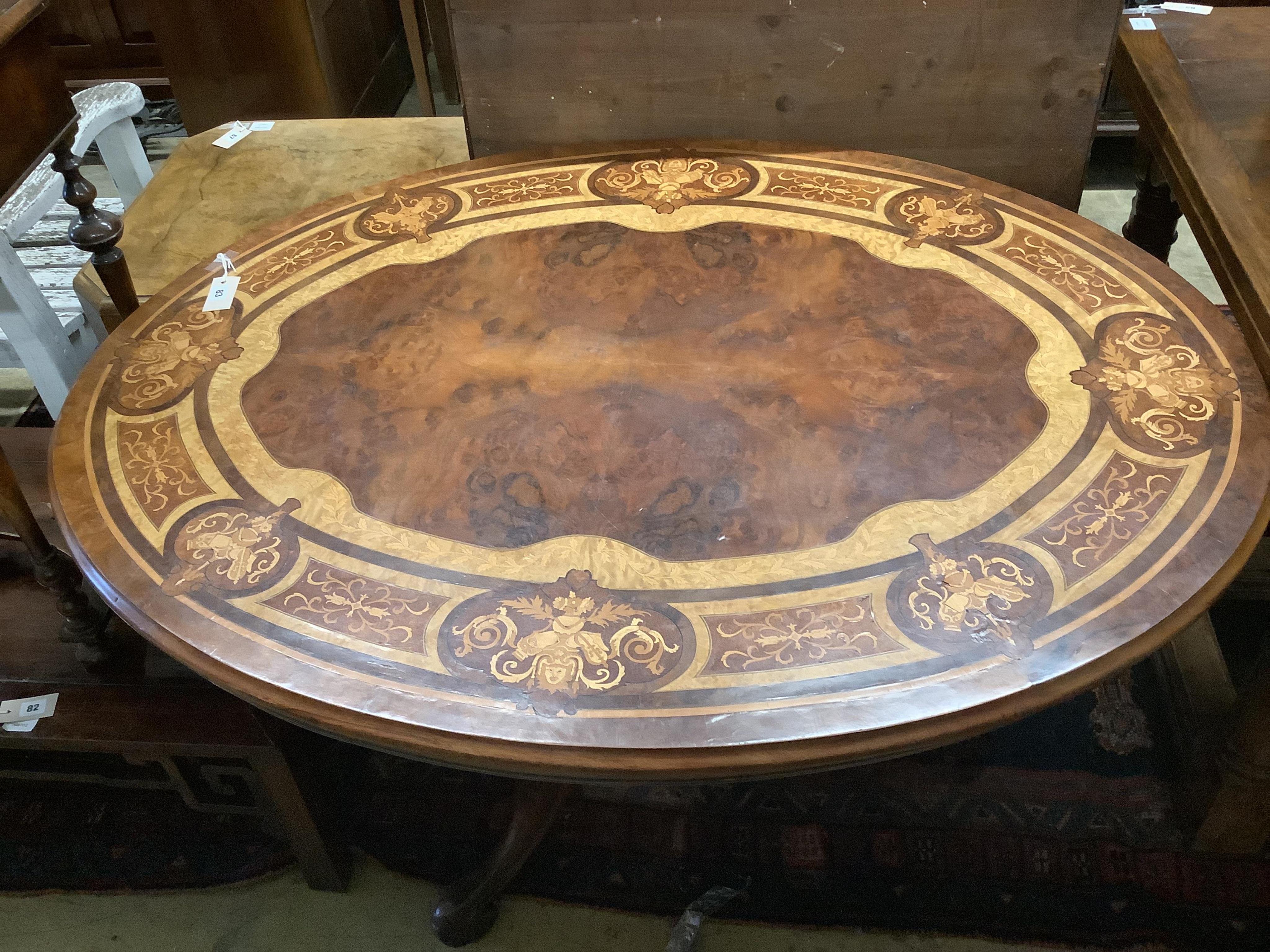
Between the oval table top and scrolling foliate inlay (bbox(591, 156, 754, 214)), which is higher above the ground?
scrolling foliate inlay (bbox(591, 156, 754, 214))

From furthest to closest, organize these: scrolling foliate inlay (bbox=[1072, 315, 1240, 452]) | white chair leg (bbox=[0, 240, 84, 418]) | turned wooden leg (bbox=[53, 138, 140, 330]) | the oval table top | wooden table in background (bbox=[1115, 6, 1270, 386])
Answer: white chair leg (bbox=[0, 240, 84, 418]) → turned wooden leg (bbox=[53, 138, 140, 330]) → wooden table in background (bbox=[1115, 6, 1270, 386]) → scrolling foliate inlay (bbox=[1072, 315, 1240, 452]) → the oval table top

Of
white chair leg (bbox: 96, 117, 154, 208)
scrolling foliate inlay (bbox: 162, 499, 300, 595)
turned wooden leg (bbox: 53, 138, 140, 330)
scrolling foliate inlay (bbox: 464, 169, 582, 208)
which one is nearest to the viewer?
scrolling foliate inlay (bbox: 162, 499, 300, 595)

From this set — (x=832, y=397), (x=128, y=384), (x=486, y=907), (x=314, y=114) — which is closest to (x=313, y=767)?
(x=486, y=907)

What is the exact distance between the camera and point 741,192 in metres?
1.70

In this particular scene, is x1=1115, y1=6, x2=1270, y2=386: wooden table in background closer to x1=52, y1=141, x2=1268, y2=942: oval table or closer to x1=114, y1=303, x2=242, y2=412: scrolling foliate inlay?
x1=52, y1=141, x2=1268, y2=942: oval table

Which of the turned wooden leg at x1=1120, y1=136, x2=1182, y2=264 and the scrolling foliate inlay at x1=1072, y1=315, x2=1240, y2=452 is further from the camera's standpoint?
the turned wooden leg at x1=1120, y1=136, x2=1182, y2=264

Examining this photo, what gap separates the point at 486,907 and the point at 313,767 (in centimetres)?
37

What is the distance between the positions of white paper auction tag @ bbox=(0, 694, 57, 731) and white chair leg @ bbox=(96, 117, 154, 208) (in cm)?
145

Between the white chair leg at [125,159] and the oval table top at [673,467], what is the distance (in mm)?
1201

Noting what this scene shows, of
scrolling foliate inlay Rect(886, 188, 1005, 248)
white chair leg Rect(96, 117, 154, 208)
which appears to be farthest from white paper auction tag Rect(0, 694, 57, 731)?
scrolling foliate inlay Rect(886, 188, 1005, 248)

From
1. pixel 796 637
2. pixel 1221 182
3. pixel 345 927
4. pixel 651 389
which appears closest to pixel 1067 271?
pixel 1221 182

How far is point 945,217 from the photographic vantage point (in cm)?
161

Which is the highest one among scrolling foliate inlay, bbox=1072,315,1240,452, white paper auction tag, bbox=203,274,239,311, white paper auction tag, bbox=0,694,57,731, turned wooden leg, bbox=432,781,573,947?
white paper auction tag, bbox=203,274,239,311

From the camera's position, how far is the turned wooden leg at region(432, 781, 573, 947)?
1566mm
